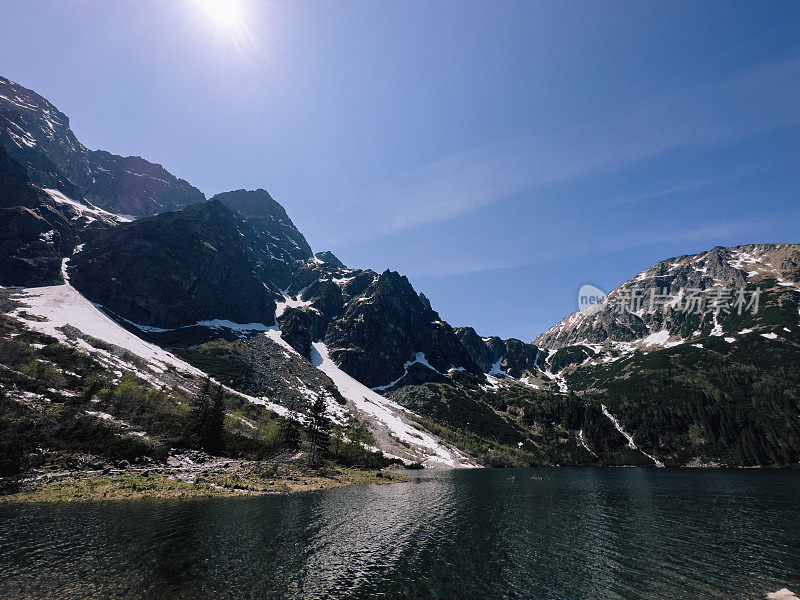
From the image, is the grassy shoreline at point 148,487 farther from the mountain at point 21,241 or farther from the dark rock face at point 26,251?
the mountain at point 21,241

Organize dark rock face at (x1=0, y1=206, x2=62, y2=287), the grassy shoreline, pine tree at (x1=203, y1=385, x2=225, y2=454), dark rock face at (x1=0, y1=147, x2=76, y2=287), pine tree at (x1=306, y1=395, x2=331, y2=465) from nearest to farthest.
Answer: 1. the grassy shoreline
2. pine tree at (x1=203, y1=385, x2=225, y2=454)
3. pine tree at (x1=306, y1=395, x2=331, y2=465)
4. dark rock face at (x1=0, y1=206, x2=62, y2=287)
5. dark rock face at (x1=0, y1=147, x2=76, y2=287)

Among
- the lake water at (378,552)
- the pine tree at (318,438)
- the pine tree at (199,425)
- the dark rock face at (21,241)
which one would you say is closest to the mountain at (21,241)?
the dark rock face at (21,241)

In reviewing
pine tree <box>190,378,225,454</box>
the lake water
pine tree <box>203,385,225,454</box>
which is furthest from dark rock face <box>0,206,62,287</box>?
the lake water

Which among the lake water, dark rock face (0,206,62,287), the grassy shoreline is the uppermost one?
dark rock face (0,206,62,287)

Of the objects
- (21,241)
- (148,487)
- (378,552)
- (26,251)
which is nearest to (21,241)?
(21,241)

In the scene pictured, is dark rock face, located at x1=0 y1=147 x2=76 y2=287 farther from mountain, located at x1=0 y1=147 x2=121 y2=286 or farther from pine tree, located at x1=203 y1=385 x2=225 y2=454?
pine tree, located at x1=203 y1=385 x2=225 y2=454

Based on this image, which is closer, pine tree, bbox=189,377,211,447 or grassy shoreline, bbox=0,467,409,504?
grassy shoreline, bbox=0,467,409,504

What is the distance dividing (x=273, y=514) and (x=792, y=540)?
60.3m

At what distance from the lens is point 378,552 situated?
3058cm

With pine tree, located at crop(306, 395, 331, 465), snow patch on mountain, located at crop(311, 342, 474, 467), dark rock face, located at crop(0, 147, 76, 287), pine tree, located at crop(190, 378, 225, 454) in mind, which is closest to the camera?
pine tree, located at crop(190, 378, 225, 454)

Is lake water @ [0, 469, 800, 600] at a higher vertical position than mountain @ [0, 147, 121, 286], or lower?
lower

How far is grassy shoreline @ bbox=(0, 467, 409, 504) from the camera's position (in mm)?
44856

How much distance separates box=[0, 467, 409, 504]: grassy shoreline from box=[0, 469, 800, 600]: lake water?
179 inches

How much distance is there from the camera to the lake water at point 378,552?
75.0ft
